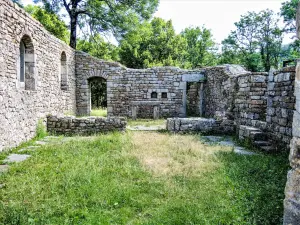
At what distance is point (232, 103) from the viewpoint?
8.96m

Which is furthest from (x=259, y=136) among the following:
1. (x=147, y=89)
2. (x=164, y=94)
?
(x=147, y=89)

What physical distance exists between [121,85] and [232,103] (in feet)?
22.4

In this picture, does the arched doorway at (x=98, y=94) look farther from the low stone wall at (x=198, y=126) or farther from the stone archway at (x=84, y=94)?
the low stone wall at (x=198, y=126)

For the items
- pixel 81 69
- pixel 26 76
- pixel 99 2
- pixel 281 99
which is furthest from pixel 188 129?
pixel 99 2

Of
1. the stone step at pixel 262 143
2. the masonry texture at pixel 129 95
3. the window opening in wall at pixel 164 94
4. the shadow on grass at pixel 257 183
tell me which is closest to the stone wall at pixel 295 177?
the masonry texture at pixel 129 95

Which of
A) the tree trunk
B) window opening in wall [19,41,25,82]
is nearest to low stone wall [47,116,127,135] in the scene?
window opening in wall [19,41,25,82]

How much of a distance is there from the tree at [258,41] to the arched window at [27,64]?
1679cm

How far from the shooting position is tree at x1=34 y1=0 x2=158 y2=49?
16.1m

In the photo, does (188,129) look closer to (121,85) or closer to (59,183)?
(59,183)

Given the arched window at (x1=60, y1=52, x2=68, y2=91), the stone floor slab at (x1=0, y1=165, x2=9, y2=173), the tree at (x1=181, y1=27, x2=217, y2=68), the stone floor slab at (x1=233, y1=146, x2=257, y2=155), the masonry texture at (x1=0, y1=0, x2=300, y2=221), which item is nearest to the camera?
the stone floor slab at (x1=0, y1=165, x2=9, y2=173)

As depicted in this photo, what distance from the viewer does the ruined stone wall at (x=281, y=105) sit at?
17.8 ft

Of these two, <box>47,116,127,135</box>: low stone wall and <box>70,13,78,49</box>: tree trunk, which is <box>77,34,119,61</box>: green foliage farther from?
<box>47,116,127,135</box>: low stone wall

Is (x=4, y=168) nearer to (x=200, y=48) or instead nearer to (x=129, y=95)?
(x=129, y=95)

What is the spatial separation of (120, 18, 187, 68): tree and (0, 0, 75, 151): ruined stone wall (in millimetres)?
13155
